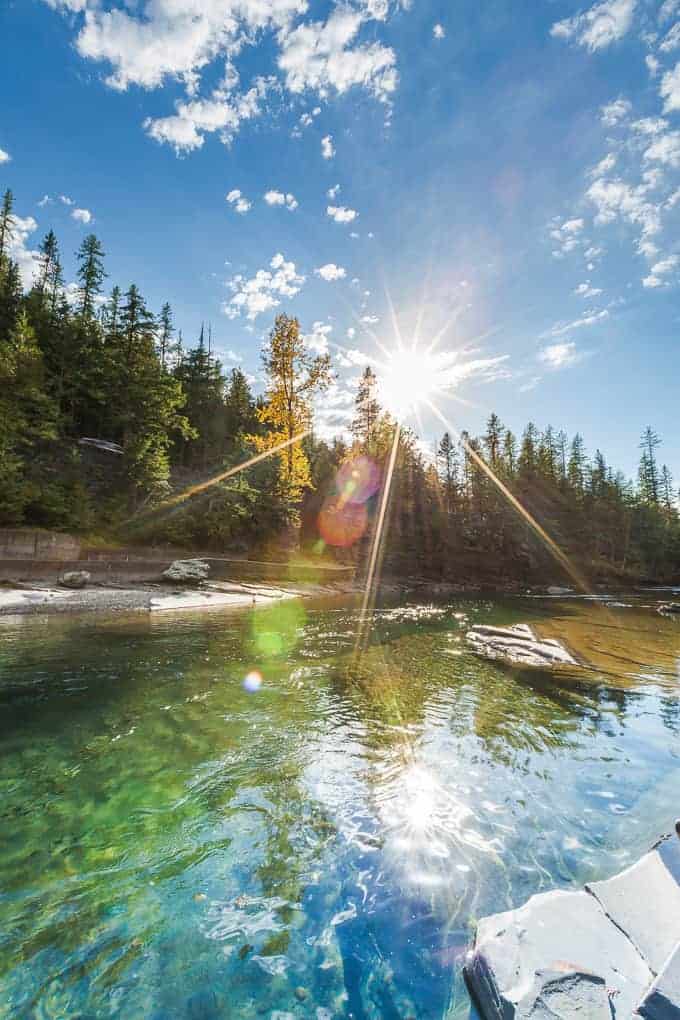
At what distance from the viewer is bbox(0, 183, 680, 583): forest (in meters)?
28.5

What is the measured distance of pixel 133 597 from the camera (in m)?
18.6

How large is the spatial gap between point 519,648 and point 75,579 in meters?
18.7

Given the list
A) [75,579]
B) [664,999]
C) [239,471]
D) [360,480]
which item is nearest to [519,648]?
[664,999]

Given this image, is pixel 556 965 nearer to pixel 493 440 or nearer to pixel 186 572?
pixel 186 572

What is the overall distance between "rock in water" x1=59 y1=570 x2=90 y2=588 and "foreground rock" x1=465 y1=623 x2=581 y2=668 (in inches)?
669

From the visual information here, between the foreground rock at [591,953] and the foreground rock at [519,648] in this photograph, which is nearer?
the foreground rock at [591,953]

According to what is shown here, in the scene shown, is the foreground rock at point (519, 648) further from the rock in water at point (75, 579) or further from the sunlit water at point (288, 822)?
the rock in water at point (75, 579)

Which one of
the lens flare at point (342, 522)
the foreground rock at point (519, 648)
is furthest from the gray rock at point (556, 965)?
the lens flare at point (342, 522)

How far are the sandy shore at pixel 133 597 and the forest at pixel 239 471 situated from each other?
7977 mm

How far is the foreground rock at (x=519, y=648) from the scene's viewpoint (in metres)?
11.8

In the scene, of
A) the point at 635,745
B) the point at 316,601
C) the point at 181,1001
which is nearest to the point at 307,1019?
the point at 181,1001

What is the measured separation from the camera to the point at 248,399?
209ft

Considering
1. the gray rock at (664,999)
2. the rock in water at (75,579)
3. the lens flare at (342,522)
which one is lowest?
the gray rock at (664,999)

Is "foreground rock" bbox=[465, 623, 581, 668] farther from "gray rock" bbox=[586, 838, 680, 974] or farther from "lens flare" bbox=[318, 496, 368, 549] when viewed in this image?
"lens flare" bbox=[318, 496, 368, 549]
